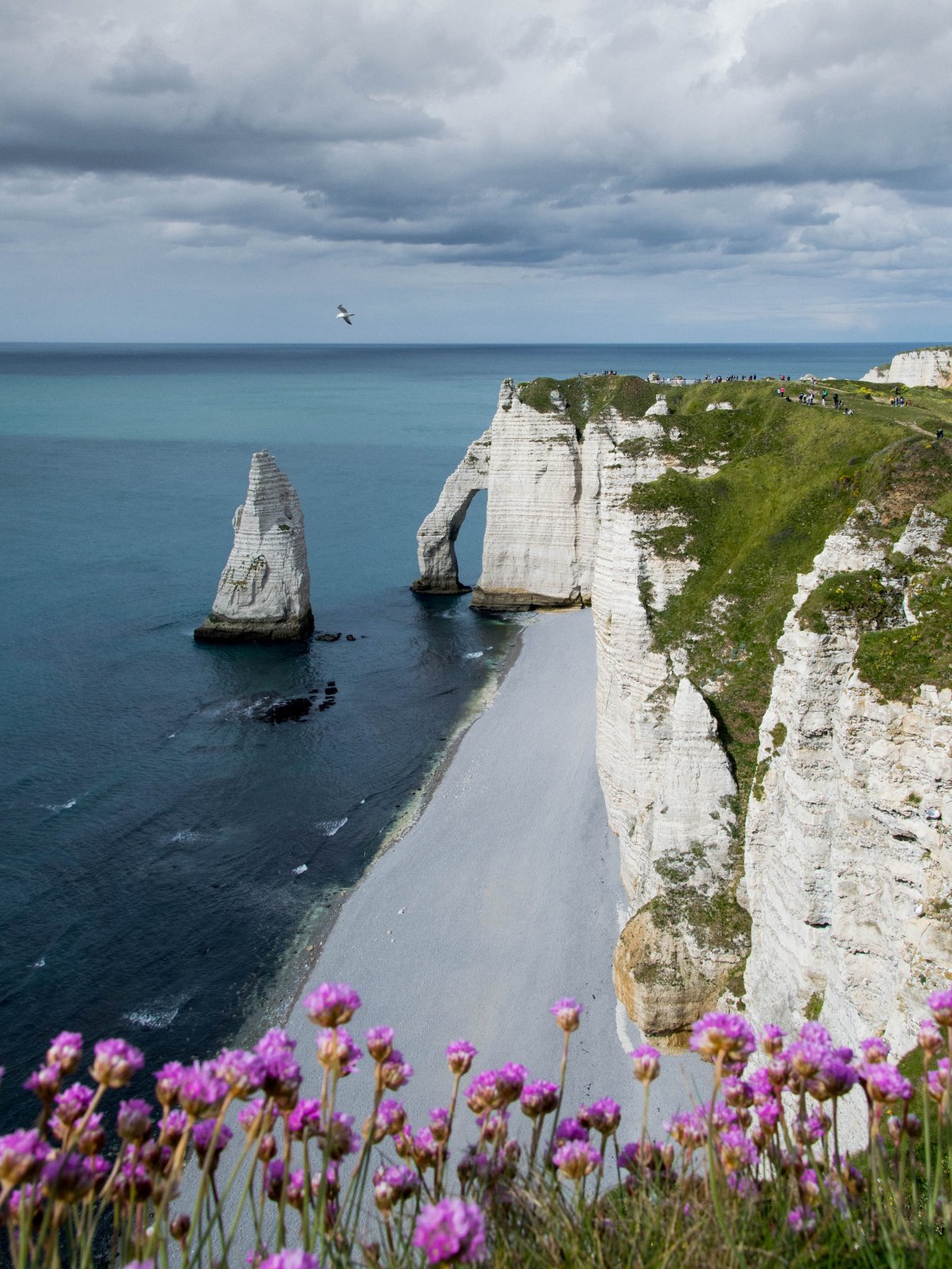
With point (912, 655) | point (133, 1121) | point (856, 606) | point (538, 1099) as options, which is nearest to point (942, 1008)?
point (538, 1099)

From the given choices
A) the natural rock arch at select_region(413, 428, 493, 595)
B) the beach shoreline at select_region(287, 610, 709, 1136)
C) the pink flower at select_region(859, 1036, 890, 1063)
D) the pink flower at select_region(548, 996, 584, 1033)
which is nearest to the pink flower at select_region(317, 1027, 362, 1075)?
the pink flower at select_region(548, 996, 584, 1033)

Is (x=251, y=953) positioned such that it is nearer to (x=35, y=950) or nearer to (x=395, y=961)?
(x=395, y=961)

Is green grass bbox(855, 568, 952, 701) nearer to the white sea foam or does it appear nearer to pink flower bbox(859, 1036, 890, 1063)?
pink flower bbox(859, 1036, 890, 1063)

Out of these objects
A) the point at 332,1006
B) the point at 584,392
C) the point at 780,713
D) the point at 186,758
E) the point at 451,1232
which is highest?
the point at 584,392

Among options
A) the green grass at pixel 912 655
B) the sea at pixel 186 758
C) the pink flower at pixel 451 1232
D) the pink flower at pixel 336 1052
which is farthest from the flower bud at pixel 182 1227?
the sea at pixel 186 758

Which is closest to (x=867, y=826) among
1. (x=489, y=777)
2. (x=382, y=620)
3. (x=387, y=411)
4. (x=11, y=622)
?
(x=489, y=777)

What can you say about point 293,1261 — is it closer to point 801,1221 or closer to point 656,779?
point 801,1221

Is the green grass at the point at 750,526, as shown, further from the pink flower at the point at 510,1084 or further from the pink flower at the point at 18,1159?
the pink flower at the point at 18,1159
